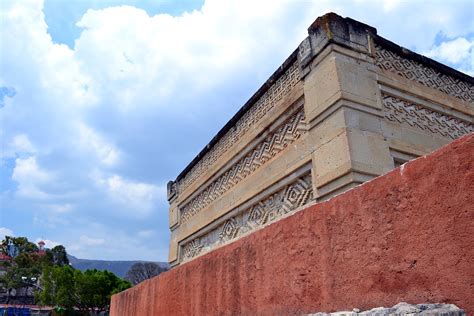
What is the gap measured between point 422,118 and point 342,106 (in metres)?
1.49

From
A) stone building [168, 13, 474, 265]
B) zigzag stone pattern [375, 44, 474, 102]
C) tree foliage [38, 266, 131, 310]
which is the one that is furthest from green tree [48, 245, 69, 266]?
zigzag stone pattern [375, 44, 474, 102]

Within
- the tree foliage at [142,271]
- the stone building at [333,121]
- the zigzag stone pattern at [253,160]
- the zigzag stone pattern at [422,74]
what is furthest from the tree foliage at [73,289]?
the zigzag stone pattern at [422,74]

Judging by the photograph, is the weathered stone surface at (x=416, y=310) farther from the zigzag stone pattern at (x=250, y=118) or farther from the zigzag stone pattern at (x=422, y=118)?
the zigzag stone pattern at (x=250, y=118)

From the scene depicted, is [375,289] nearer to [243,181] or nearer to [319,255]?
[319,255]

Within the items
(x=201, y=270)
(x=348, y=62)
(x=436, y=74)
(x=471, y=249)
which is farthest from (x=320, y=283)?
(x=436, y=74)

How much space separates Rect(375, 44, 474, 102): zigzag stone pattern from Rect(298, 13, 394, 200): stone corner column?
0.30 metres

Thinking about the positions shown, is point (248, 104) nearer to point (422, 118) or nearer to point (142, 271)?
point (422, 118)

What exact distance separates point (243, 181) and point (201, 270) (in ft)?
8.20

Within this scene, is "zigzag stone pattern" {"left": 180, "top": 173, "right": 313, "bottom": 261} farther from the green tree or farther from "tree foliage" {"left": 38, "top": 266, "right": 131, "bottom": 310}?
the green tree

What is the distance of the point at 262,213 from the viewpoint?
5.69 meters

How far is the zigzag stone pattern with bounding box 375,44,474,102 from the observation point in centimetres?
499

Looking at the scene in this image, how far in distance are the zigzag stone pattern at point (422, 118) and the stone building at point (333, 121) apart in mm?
15

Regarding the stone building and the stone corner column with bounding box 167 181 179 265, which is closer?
the stone building

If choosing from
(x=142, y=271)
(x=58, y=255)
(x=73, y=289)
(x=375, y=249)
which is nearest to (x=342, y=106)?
(x=375, y=249)
